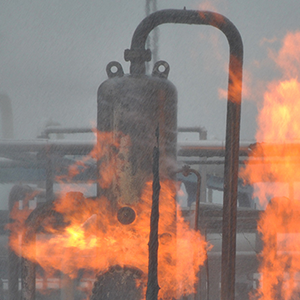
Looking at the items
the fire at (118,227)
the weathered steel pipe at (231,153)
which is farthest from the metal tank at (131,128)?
the weathered steel pipe at (231,153)

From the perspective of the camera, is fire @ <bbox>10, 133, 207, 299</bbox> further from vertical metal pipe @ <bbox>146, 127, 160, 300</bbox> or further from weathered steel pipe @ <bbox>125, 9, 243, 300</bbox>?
vertical metal pipe @ <bbox>146, 127, 160, 300</bbox>

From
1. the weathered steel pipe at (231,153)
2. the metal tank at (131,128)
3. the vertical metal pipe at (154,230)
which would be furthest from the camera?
the metal tank at (131,128)

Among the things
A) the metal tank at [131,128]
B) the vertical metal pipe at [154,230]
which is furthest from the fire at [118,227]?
the vertical metal pipe at [154,230]

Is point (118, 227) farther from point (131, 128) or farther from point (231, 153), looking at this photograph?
point (231, 153)

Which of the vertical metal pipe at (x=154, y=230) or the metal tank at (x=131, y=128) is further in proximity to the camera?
the metal tank at (x=131, y=128)

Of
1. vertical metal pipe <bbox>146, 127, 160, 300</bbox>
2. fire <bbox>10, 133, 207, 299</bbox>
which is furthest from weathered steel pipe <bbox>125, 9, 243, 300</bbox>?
vertical metal pipe <bbox>146, 127, 160, 300</bbox>

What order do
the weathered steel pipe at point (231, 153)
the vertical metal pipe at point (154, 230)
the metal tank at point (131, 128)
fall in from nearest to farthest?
1. the vertical metal pipe at point (154, 230)
2. the weathered steel pipe at point (231, 153)
3. the metal tank at point (131, 128)

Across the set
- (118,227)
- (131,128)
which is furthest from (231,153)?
(118,227)

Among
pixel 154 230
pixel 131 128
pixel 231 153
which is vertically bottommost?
pixel 154 230

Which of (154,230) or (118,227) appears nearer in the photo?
(154,230)

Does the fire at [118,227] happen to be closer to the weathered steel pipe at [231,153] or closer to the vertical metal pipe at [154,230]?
the weathered steel pipe at [231,153]

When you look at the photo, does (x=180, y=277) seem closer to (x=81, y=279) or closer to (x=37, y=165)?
(x=81, y=279)

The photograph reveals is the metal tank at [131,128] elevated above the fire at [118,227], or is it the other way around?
the metal tank at [131,128]

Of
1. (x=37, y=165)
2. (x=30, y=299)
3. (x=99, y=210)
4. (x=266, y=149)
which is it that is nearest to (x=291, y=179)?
(x=266, y=149)
